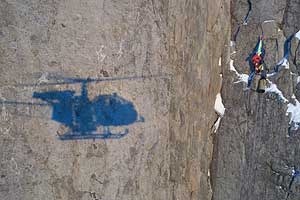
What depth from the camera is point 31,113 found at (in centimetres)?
365

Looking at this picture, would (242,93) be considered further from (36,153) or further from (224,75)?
(36,153)

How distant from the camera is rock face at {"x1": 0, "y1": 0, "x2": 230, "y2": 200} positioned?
3.59 meters

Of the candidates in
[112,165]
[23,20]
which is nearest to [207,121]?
[112,165]

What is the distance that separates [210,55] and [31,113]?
1743 millimetres

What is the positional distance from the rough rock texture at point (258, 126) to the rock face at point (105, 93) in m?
0.26

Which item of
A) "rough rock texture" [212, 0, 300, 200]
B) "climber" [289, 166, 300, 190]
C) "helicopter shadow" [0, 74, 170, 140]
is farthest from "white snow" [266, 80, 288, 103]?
"helicopter shadow" [0, 74, 170, 140]

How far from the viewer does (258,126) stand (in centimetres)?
414

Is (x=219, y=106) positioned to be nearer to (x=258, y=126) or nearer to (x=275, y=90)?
(x=258, y=126)

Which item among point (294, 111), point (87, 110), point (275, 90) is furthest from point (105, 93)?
point (294, 111)

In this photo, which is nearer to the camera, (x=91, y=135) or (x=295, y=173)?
(x=91, y=135)

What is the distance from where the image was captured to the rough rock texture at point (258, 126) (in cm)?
402

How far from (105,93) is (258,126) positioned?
1.55 meters

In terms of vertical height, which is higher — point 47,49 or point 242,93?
point 47,49

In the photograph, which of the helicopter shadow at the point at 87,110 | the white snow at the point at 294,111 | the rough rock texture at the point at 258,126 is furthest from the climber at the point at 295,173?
the helicopter shadow at the point at 87,110
